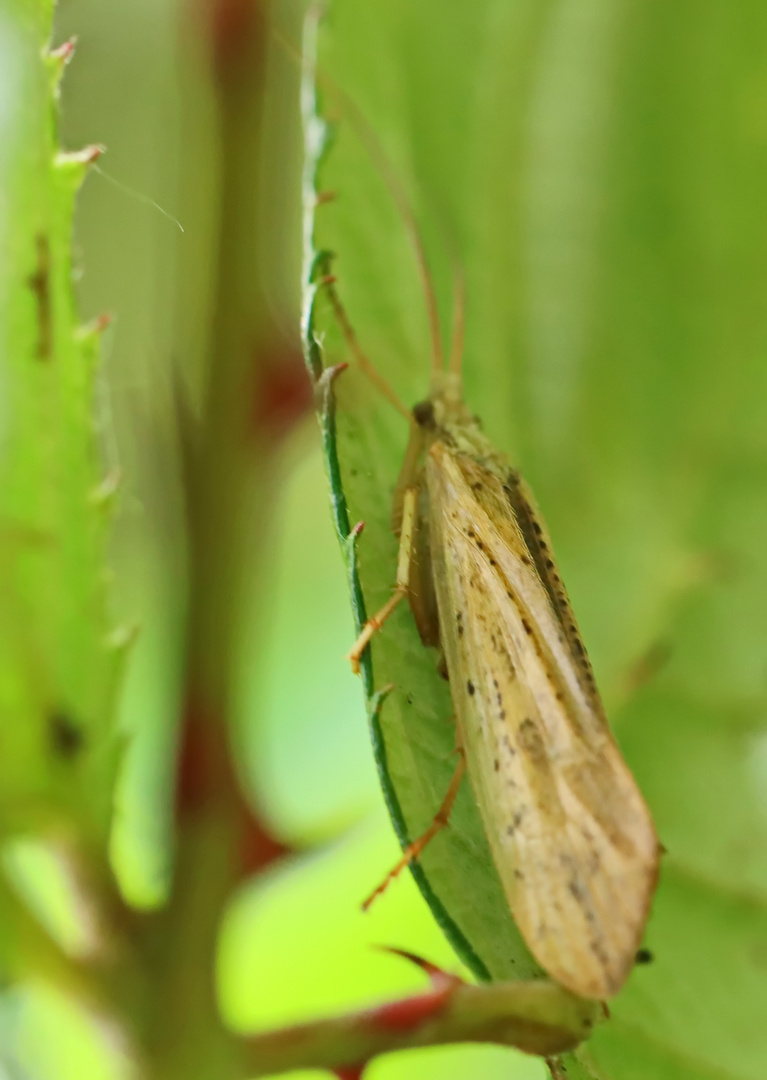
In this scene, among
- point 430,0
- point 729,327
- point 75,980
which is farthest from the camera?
point 729,327

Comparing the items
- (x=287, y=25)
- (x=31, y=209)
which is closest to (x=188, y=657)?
(x=31, y=209)

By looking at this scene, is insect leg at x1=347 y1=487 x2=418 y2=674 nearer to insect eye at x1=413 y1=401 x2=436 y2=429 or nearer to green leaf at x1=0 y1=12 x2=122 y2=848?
insect eye at x1=413 y1=401 x2=436 y2=429

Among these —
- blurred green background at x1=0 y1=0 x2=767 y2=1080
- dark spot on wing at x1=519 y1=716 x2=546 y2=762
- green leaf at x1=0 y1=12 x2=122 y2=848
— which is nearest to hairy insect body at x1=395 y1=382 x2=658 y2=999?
dark spot on wing at x1=519 y1=716 x2=546 y2=762

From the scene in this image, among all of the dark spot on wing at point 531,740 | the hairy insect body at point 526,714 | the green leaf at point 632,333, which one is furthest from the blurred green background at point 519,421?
the dark spot on wing at point 531,740

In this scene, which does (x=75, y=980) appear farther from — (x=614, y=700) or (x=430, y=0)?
(x=430, y=0)

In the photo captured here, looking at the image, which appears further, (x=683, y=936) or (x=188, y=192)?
(x=188, y=192)

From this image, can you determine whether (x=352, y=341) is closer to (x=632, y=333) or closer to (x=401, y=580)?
(x=401, y=580)

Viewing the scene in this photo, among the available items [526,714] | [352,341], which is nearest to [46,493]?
[352,341]
